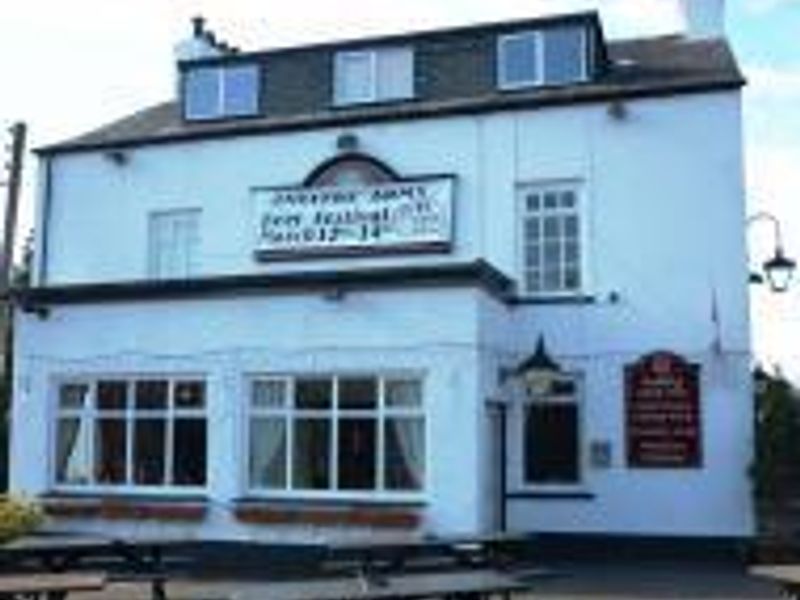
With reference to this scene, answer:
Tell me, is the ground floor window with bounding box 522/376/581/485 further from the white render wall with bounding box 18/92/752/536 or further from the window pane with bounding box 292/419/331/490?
the window pane with bounding box 292/419/331/490

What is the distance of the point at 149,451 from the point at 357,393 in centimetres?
341

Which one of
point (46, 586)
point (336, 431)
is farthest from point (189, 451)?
point (46, 586)

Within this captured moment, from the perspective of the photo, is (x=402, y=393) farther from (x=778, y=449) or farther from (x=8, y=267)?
(x=8, y=267)

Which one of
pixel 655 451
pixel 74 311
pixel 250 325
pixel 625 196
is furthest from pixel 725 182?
pixel 74 311

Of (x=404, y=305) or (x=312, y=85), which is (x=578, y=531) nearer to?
(x=404, y=305)

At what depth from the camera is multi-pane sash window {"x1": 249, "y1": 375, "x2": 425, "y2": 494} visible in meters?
21.0

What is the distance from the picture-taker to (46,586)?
40.2 ft

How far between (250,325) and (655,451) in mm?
6138

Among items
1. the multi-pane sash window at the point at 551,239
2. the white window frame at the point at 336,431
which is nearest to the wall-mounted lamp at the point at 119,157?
the white window frame at the point at 336,431

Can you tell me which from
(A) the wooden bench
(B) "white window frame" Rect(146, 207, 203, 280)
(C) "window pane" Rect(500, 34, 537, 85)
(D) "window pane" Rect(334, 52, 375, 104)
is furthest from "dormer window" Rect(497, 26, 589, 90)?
(A) the wooden bench

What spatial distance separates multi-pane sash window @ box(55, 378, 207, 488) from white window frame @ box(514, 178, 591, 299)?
518 centimetres

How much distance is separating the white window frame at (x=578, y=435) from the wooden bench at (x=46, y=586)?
10.5 metres

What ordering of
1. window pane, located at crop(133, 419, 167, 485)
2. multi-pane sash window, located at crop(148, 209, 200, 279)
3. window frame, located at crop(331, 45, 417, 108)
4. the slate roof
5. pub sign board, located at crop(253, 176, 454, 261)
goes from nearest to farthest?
window pane, located at crop(133, 419, 167, 485), the slate roof, pub sign board, located at crop(253, 176, 454, 261), window frame, located at crop(331, 45, 417, 108), multi-pane sash window, located at crop(148, 209, 200, 279)

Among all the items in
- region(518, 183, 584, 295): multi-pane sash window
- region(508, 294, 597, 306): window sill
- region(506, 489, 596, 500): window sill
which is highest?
region(518, 183, 584, 295): multi-pane sash window
